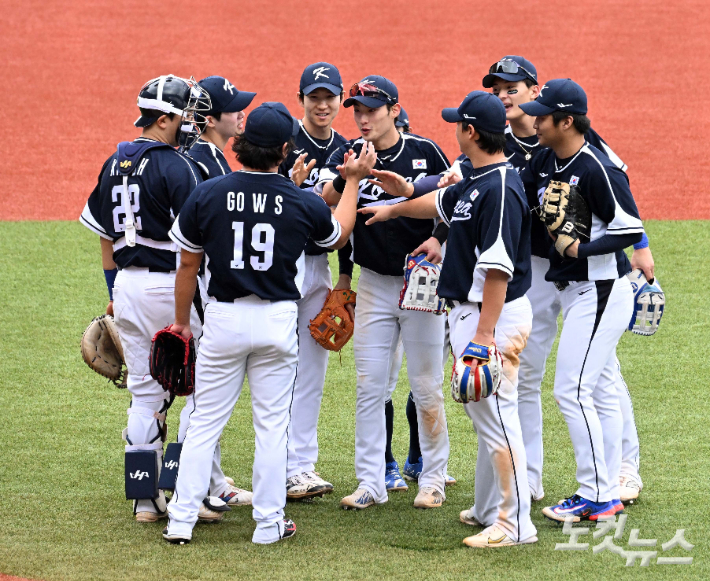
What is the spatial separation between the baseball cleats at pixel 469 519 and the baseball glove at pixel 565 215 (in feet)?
3.99

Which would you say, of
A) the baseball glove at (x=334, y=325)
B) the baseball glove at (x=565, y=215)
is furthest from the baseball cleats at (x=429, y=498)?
the baseball glove at (x=565, y=215)

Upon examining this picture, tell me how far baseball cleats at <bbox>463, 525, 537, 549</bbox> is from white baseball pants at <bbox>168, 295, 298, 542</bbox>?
2.68ft

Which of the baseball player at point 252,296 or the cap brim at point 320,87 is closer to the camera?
the baseball player at point 252,296

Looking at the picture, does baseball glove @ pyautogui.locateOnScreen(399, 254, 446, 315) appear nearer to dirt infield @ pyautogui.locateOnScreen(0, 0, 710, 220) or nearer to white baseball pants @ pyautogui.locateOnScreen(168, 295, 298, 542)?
white baseball pants @ pyautogui.locateOnScreen(168, 295, 298, 542)

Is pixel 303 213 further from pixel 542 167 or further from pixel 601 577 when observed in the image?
pixel 601 577

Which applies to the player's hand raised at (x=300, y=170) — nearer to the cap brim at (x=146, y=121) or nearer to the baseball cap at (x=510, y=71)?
the cap brim at (x=146, y=121)

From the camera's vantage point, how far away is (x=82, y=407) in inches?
237

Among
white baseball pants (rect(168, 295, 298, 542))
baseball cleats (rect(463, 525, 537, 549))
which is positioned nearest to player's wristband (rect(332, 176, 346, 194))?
white baseball pants (rect(168, 295, 298, 542))

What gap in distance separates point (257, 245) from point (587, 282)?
4.78 ft

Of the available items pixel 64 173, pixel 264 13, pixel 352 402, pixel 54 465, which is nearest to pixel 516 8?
pixel 264 13

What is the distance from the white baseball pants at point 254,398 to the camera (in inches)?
155

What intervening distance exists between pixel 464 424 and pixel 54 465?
235 cm

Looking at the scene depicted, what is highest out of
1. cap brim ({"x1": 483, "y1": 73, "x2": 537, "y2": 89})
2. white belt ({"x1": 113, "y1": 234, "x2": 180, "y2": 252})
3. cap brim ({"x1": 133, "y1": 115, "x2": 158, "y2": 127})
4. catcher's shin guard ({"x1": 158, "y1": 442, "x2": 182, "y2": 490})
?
cap brim ({"x1": 483, "y1": 73, "x2": 537, "y2": 89})

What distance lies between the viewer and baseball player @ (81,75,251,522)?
13.8 ft
